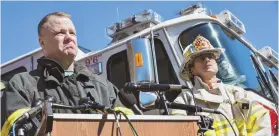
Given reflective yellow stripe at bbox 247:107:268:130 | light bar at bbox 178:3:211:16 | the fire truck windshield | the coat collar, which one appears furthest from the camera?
light bar at bbox 178:3:211:16

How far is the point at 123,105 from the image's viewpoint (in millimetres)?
2354

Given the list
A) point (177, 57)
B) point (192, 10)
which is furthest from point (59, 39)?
point (192, 10)

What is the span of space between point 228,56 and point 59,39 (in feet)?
9.30

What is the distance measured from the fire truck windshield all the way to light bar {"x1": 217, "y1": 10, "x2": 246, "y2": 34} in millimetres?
417

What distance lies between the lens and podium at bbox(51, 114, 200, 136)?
1596mm

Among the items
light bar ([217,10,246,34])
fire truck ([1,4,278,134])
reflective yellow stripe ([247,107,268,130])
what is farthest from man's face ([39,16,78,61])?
light bar ([217,10,246,34])

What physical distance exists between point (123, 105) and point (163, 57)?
2.73m

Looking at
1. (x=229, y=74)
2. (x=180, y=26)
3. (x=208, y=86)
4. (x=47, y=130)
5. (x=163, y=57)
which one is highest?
(x=180, y=26)

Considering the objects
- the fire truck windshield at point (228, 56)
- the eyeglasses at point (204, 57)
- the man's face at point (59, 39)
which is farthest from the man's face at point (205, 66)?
the fire truck windshield at point (228, 56)

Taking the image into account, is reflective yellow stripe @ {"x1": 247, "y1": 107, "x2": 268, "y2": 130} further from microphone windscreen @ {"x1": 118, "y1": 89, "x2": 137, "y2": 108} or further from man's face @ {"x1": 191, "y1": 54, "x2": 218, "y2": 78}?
microphone windscreen @ {"x1": 118, "y1": 89, "x2": 137, "y2": 108}

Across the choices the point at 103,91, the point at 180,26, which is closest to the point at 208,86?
the point at 103,91

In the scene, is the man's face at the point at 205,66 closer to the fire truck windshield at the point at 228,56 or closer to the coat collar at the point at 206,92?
the coat collar at the point at 206,92

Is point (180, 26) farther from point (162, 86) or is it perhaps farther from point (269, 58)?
point (162, 86)

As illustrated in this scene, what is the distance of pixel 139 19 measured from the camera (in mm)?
6539
